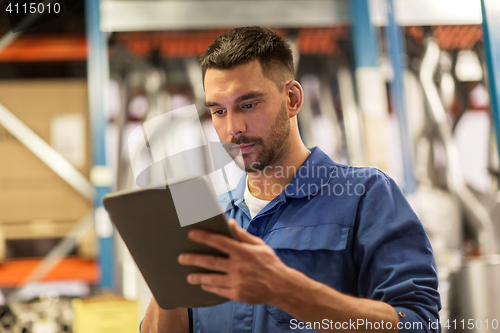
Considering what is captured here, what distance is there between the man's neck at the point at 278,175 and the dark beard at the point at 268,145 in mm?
32

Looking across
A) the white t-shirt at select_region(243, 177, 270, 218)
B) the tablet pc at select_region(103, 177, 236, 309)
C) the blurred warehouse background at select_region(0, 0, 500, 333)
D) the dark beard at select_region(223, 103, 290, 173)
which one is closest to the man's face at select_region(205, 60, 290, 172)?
the dark beard at select_region(223, 103, 290, 173)

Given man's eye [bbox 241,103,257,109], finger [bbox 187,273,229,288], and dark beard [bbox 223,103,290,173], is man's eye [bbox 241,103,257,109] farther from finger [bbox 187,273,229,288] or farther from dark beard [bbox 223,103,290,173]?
finger [bbox 187,273,229,288]

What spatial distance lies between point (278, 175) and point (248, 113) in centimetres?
25

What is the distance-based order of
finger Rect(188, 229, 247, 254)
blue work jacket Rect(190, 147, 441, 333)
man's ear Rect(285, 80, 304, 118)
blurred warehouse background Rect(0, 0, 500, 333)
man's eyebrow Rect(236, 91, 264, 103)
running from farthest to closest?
blurred warehouse background Rect(0, 0, 500, 333), man's ear Rect(285, 80, 304, 118), man's eyebrow Rect(236, 91, 264, 103), blue work jacket Rect(190, 147, 441, 333), finger Rect(188, 229, 247, 254)

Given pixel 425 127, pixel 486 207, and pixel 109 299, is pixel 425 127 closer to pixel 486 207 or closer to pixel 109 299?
pixel 486 207

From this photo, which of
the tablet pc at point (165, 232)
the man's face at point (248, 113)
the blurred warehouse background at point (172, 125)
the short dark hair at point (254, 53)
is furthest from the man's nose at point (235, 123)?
the blurred warehouse background at point (172, 125)

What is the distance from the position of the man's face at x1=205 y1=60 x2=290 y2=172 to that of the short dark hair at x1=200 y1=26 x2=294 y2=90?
3 centimetres

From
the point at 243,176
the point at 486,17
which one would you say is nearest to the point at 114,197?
the point at 243,176

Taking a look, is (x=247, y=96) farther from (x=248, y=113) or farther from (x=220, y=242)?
(x=220, y=242)

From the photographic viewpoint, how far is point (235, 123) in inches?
57.1

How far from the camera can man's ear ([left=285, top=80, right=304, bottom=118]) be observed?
5.17ft

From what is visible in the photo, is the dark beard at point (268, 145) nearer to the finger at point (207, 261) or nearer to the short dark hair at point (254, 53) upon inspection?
the short dark hair at point (254, 53)

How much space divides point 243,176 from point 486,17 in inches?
48.4

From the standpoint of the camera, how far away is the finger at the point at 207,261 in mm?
956
